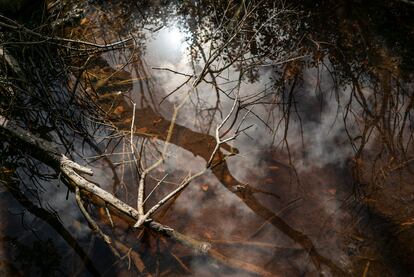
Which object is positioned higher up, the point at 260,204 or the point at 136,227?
the point at 260,204

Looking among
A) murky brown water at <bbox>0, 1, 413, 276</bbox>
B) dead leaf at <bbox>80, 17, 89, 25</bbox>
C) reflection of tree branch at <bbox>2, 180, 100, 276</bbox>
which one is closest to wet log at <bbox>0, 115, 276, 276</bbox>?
murky brown water at <bbox>0, 1, 413, 276</bbox>

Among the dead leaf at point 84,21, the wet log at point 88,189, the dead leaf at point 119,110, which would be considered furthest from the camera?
the dead leaf at point 84,21

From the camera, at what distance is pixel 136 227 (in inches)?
117

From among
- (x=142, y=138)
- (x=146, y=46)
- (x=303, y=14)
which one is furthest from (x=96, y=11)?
(x=303, y=14)

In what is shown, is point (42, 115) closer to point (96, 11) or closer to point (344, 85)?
point (96, 11)

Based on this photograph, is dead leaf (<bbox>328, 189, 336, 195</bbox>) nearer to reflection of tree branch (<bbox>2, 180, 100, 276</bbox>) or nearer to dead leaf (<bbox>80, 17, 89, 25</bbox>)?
reflection of tree branch (<bbox>2, 180, 100, 276</bbox>)

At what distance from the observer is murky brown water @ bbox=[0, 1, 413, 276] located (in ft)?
10.1

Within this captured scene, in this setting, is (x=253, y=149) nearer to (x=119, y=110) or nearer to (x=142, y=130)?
(x=142, y=130)

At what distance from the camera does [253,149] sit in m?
3.74

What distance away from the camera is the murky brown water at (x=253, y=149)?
3.06 metres

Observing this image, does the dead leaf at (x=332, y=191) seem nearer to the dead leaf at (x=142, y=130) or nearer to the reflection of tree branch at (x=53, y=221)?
the dead leaf at (x=142, y=130)

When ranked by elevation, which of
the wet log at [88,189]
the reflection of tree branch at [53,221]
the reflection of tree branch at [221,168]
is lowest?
the reflection of tree branch at [53,221]

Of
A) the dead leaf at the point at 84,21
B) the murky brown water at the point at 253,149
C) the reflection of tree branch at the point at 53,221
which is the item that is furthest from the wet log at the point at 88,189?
the dead leaf at the point at 84,21

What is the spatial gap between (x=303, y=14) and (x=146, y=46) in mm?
2215
